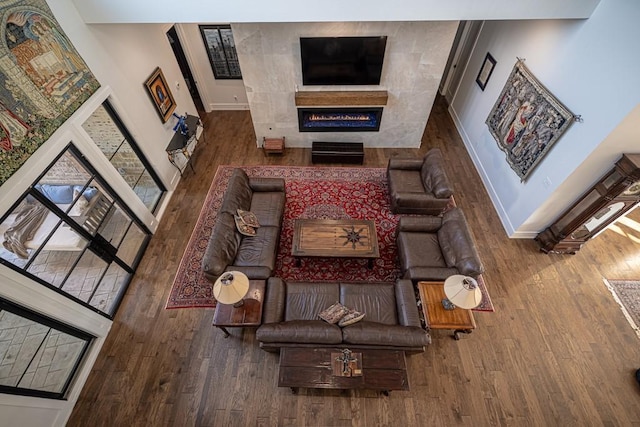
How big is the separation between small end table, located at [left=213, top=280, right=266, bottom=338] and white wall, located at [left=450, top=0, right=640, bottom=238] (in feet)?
14.2

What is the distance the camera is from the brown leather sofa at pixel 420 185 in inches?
189

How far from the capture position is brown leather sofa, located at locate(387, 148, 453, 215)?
4809mm

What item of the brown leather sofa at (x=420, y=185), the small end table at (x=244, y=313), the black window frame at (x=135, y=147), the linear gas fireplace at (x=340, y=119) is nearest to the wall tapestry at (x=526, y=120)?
the brown leather sofa at (x=420, y=185)

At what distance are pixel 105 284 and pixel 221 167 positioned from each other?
3025mm

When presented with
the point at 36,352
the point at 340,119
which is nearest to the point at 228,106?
the point at 340,119

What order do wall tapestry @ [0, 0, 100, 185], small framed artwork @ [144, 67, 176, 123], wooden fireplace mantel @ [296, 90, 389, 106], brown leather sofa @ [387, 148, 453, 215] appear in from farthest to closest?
wooden fireplace mantel @ [296, 90, 389, 106], small framed artwork @ [144, 67, 176, 123], brown leather sofa @ [387, 148, 453, 215], wall tapestry @ [0, 0, 100, 185]

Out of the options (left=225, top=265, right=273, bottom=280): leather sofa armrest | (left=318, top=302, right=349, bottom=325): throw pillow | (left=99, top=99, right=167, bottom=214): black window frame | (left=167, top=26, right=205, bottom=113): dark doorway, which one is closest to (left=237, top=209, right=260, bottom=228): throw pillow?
(left=225, top=265, right=273, bottom=280): leather sofa armrest

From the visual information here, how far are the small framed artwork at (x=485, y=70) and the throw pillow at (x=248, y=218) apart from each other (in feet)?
17.5

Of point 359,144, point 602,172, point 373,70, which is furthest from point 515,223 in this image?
point 373,70

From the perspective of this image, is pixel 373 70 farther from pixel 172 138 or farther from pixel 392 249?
pixel 172 138

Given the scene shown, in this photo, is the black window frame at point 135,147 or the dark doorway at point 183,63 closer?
the black window frame at point 135,147

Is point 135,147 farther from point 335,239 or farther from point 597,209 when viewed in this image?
point 597,209

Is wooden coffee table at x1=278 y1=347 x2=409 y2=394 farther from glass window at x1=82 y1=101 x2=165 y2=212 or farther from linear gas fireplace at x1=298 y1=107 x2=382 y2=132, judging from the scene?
linear gas fireplace at x1=298 y1=107 x2=382 y2=132

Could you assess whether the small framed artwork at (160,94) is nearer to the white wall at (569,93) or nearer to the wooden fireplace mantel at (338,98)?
the wooden fireplace mantel at (338,98)
